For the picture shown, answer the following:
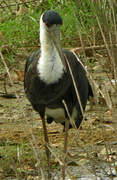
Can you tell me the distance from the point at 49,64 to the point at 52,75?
0.09m

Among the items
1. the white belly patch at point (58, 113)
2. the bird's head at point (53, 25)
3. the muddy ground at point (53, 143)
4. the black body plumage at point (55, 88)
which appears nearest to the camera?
the muddy ground at point (53, 143)

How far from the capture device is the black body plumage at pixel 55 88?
166 inches

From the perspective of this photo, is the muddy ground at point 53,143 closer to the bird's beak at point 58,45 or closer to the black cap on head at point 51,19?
the bird's beak at point 58,45

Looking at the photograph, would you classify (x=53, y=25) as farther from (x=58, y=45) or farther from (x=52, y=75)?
(x=52, y=75)

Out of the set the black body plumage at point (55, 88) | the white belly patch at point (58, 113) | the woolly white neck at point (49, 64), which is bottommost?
the white belly patch at point (58, 113)

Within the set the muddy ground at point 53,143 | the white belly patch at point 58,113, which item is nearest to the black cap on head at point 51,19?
the muddy ground at point 53,143

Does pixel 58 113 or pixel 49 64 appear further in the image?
pixel 58 113

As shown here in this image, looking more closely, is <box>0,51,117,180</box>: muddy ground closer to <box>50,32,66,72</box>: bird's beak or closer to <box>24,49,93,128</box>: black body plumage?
<box>24,49,93,128</box>: black body plumage

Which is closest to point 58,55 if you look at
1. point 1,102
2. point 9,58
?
point 1,102

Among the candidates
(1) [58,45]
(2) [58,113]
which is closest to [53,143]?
(2) [58,113]

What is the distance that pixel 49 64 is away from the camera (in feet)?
13.5

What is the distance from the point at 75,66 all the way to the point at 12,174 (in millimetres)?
1088

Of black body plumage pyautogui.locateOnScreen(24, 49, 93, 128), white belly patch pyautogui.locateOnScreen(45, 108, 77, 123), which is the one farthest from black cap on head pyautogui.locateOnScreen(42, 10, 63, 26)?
white belly patch pyautogui.locateOnScreen(45, 108, 77, 123)

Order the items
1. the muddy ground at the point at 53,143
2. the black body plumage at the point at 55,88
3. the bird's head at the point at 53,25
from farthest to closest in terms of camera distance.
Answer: the black body plumage at the point at 55,88 → the bird's head at the point at 53,25 → the muddy ground at the point at 53,143
